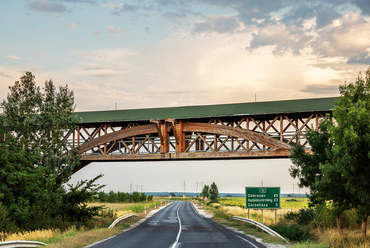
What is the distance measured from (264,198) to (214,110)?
12633 mm

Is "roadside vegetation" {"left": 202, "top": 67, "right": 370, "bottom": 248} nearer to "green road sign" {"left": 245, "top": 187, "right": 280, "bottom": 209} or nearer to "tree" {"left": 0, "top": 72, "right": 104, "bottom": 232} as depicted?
"green road sign" {"left": 245, "top": 187, "right": 280, "bottom": 209}

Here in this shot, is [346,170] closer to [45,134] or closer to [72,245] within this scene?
[72,245]

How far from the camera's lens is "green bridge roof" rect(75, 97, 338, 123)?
38331mm

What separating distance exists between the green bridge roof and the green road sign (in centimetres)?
832

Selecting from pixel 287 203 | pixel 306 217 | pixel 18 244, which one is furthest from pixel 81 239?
pixel 287 203

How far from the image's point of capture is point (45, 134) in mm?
32875

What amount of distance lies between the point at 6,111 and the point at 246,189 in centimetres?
1929

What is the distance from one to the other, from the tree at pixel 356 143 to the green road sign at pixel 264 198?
11.8 m

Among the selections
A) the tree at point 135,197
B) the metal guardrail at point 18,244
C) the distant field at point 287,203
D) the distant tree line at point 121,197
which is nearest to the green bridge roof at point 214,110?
the metal guardrail at point 18,244

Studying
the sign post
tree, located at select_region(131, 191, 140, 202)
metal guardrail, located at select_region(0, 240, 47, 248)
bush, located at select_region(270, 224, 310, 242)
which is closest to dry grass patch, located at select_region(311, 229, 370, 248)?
bush, located at select_region(270, 224, 310, 242)

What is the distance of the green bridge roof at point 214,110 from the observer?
3833 cm

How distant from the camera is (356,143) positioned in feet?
56.9

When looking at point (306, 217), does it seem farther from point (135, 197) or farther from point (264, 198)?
point (135, 197)

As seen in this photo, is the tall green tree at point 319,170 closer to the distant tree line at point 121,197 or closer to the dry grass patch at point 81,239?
the dry grass patch at point 81,239
